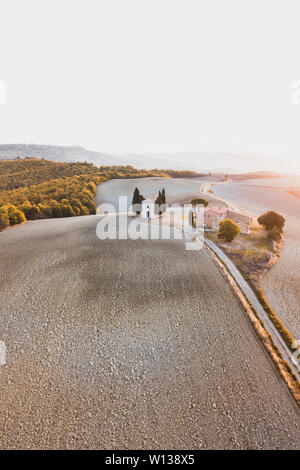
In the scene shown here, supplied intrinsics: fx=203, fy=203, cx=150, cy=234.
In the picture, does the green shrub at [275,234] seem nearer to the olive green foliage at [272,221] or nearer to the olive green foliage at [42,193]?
the olive green foliage at [272,221]

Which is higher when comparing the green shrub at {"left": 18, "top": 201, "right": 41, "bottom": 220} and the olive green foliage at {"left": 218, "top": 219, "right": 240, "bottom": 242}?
the green shrub at {"left": 18, "top": 201, "right": 41, "bottom": 220}

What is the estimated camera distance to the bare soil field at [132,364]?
36.1 ft

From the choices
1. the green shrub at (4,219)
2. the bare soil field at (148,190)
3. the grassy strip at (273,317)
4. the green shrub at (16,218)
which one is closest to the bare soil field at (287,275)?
the grassy strip at (273,317)

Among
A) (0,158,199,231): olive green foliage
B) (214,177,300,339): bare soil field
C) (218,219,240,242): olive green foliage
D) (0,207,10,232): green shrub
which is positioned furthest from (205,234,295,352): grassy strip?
(0,207,10,232): green shrub

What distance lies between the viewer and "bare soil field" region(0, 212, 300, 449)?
433 inches

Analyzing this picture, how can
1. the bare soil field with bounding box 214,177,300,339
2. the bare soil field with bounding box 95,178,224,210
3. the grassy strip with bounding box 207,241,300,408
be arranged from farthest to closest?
the bare soil field with bounding box 95,178,224,210, the bare soil field with bounding box 214,177,300,339, the grassy strip with bounding box 207,241,300,408

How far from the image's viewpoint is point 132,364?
1369cm

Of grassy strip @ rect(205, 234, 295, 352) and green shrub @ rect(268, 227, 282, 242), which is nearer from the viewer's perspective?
grassy strip @ rect(205, 234, 295, 352)

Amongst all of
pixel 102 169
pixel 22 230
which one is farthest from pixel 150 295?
pixel 102 169

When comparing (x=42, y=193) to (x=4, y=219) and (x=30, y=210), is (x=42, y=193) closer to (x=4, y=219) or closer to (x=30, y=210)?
(x=30, y=210)

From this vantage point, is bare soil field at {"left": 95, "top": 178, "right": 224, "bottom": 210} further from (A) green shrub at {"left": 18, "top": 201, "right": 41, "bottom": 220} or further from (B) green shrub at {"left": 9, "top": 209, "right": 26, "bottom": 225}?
(B) green shrub at {"left": 9, "top": 209, "right": 26, "bottom": 225}

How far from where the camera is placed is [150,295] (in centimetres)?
1922

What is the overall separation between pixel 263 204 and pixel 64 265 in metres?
58.3

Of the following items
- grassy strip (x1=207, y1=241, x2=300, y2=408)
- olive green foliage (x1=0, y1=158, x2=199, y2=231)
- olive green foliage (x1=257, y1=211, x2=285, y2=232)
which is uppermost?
olive green foliage (x1=0, y1=158, x2=199, y2=231)
